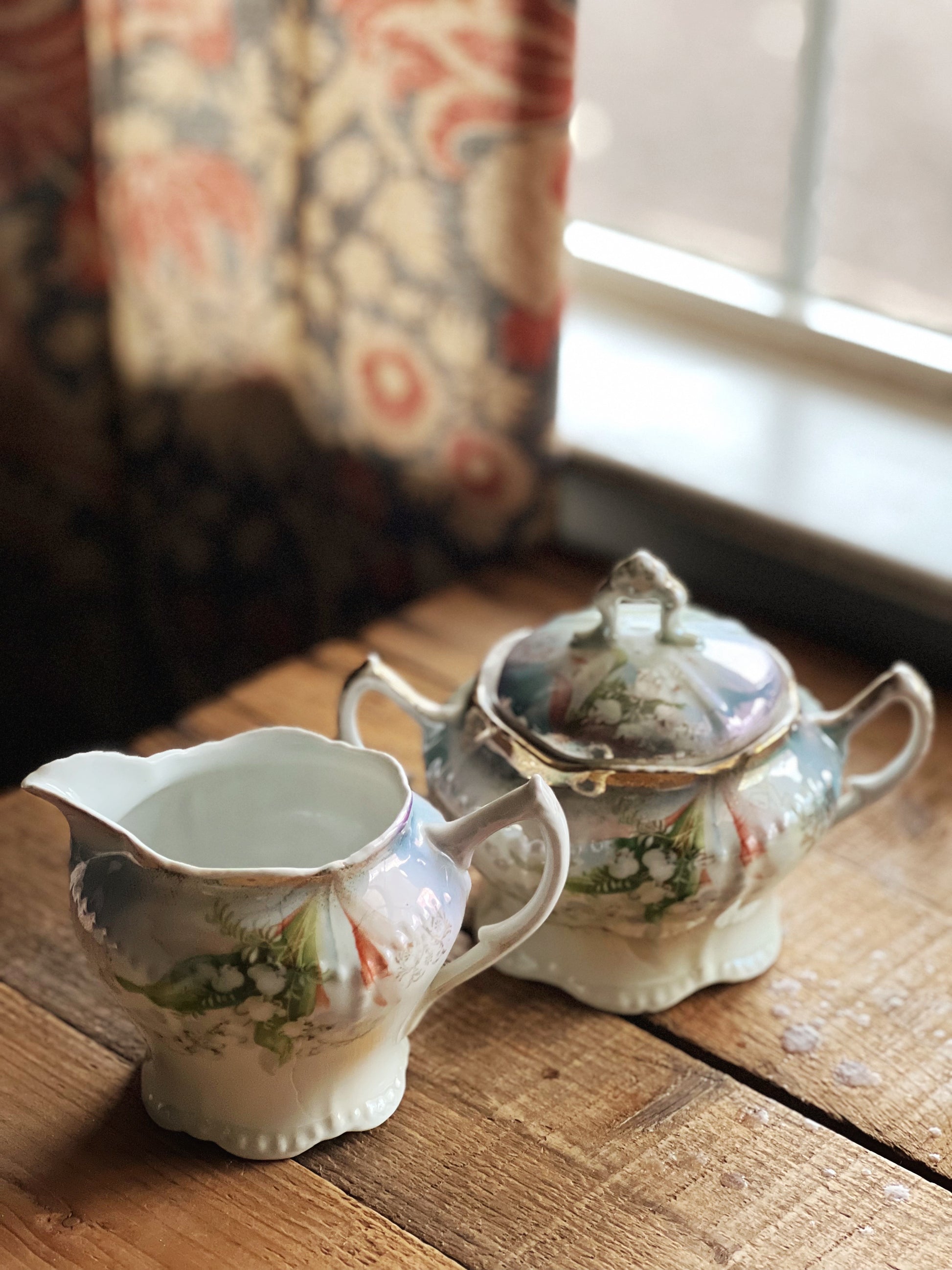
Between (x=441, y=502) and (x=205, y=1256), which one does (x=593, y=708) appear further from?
(x=441, y=502)

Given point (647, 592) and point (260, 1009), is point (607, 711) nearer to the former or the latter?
point (647, 592)

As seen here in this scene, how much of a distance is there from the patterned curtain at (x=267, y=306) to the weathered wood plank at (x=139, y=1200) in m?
0.70

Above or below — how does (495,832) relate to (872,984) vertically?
above

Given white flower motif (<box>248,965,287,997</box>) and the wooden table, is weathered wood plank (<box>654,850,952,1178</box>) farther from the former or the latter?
white flower motif (<box>248,965,287,997</box>)

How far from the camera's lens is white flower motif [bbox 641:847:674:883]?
0.68 meters

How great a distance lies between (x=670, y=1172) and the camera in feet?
2.11

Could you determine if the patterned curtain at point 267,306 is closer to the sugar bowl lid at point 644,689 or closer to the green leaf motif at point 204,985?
the sugar bowl lid at point 644,689

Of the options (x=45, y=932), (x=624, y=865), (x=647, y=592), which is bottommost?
(x=45, y=932)

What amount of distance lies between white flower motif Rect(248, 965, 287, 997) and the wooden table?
0.11m

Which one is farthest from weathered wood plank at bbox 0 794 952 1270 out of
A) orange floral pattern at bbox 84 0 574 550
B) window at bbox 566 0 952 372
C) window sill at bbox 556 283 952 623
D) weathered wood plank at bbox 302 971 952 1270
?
window at bbox 566 0 952 372

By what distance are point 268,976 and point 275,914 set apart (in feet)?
0.08

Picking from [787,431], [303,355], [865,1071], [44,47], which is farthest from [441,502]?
[865,1071]

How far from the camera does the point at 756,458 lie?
4.05ft

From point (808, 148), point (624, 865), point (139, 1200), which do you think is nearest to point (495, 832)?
point (624, 865)
